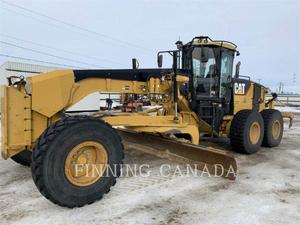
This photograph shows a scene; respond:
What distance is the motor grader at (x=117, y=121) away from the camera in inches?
162

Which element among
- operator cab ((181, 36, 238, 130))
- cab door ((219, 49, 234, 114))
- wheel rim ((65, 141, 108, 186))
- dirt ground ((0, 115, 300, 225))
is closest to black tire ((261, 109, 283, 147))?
cab door ((219, 49, 234, 114))

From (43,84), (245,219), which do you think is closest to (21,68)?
(43,84)

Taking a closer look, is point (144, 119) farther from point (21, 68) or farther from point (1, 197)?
point (21, 68)

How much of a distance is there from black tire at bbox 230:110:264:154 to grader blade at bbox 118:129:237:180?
216cm

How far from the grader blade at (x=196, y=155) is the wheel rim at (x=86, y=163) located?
1591 mm

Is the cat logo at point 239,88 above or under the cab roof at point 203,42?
under

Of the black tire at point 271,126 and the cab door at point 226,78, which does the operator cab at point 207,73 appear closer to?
the cab door at point 226,78

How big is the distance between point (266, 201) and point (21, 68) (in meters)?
26.4

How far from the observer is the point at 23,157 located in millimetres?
5832

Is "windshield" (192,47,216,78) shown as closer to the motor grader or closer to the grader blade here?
the motor grader

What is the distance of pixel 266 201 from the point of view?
4.54 metres

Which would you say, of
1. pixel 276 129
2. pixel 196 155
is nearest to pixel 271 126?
pixel 276 129

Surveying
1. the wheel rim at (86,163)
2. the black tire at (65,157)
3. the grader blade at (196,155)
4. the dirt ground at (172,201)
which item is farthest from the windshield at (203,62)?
the wheel rim at (86,163)

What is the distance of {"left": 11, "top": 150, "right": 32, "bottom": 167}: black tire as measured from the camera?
5781mm
